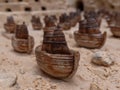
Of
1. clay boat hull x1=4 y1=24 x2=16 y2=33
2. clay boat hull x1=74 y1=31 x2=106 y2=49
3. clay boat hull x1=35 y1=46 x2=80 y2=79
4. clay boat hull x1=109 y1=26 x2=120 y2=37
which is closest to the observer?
clay boat hull x1=35 y1=46 x2=80 y2=79

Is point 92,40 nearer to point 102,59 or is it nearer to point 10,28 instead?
point 102,59

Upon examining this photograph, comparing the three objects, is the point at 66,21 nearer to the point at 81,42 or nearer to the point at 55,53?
the point at 81,42

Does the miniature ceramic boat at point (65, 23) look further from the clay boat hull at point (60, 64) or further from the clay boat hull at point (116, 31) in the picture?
the clay boat hull at point (60, 64)

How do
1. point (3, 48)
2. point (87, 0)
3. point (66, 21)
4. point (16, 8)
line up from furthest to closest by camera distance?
1. point (87, 0)
2. point (16, 8)
3. point (66, 21)
4. point (3, 48)

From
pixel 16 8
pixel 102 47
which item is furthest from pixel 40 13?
pixel 102 47

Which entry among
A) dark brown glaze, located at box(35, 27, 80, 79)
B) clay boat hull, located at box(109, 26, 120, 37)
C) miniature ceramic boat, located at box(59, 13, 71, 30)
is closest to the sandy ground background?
dark brown glaze, located at box(35, 27, 80, 79)

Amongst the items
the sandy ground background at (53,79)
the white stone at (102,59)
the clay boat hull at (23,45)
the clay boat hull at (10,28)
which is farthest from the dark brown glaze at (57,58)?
the clay boat hull at (10,28)

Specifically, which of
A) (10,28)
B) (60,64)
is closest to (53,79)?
(60,64)

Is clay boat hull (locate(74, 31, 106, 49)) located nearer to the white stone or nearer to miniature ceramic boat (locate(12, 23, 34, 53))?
the white stone
